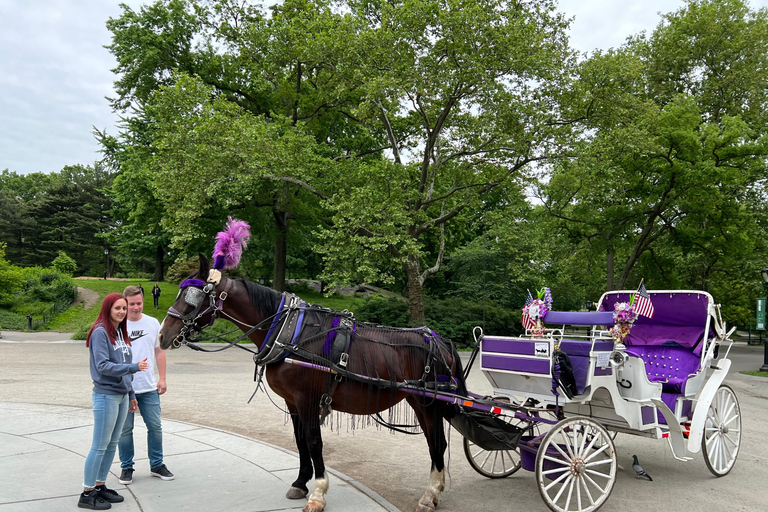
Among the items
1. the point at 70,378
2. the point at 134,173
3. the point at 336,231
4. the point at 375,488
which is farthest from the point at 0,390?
the point at 134,173

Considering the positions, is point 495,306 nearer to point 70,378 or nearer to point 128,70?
point 70,378

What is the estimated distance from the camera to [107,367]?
433 centimetres

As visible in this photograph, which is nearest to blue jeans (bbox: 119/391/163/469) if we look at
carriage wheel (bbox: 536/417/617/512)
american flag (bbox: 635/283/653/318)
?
carriage wheel (bbox: 536/417/617/512)

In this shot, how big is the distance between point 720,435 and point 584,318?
2.45 metres

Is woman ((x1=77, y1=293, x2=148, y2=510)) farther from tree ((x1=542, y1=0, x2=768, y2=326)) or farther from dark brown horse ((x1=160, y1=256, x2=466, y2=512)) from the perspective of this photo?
tree ((x1=542, y1=0, x2=768, y2=326))

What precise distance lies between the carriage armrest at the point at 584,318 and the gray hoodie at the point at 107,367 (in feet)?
14.6

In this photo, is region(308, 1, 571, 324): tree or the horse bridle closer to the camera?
the horse bridle

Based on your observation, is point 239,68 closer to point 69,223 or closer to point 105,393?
point 105,393

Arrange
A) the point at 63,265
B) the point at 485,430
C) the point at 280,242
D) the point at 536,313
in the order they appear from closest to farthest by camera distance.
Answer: the point at 485,430 → the point at 536,313 → the point at 280,242 → the point at 63,265

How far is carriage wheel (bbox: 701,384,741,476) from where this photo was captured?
245 inches

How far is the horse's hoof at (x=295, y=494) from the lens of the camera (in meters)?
4.89

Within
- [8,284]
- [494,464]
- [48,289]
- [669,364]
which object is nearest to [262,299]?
[494,464]

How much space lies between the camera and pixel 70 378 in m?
12.1

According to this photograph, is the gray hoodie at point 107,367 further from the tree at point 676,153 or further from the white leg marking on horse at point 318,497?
the tree at point 676,153
